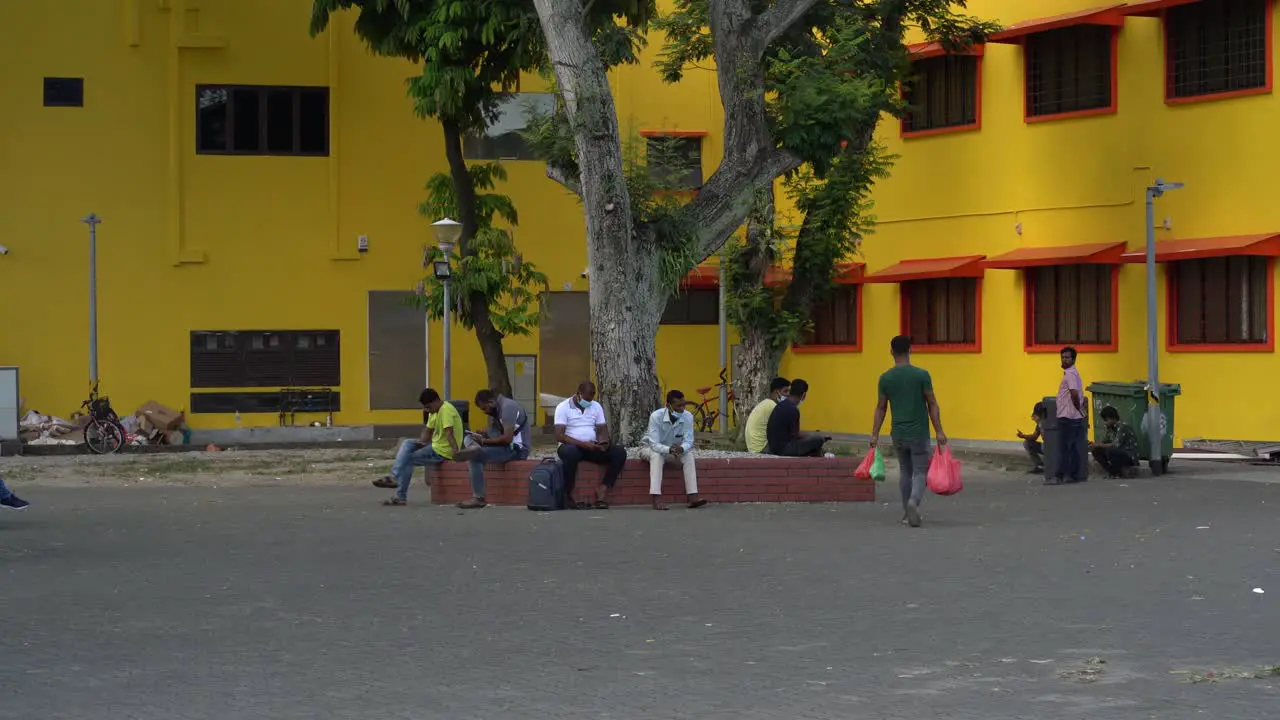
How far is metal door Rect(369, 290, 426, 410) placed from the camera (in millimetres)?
36500

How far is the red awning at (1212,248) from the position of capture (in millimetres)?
27438

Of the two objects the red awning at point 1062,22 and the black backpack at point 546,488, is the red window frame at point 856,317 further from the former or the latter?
the black backpack at point 546,488

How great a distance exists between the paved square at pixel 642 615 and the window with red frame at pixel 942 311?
1382 centimetres

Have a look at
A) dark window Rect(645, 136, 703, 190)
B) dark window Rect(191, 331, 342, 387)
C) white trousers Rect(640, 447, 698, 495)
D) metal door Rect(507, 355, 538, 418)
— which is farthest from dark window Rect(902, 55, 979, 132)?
white trousers Rect(640, 447, 698, 495)

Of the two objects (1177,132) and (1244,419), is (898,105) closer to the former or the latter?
(1177,132)

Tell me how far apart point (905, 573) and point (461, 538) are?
459 centimetres

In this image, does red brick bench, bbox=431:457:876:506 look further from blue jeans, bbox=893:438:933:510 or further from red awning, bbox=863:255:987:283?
red awning, bbox=863:255:987:283

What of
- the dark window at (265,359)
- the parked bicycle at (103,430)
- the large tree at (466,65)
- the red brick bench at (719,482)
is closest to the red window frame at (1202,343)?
the red brick bench at (719,482)

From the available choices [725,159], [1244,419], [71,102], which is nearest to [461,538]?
[725,159]

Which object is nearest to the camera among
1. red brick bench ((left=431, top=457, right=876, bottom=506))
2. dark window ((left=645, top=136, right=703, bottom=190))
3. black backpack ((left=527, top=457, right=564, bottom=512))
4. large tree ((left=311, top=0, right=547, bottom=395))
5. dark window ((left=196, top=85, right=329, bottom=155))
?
black backpack ((left=527, top=457, right=564, bottom=512))

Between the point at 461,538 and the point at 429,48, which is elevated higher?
the point at 429,48

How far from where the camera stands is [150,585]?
13.5 meters

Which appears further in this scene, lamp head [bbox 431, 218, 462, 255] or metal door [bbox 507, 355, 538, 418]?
metal door [bbox 507, 355, 538, 418]

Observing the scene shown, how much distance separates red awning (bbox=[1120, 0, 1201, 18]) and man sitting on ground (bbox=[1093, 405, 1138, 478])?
6757 mm
